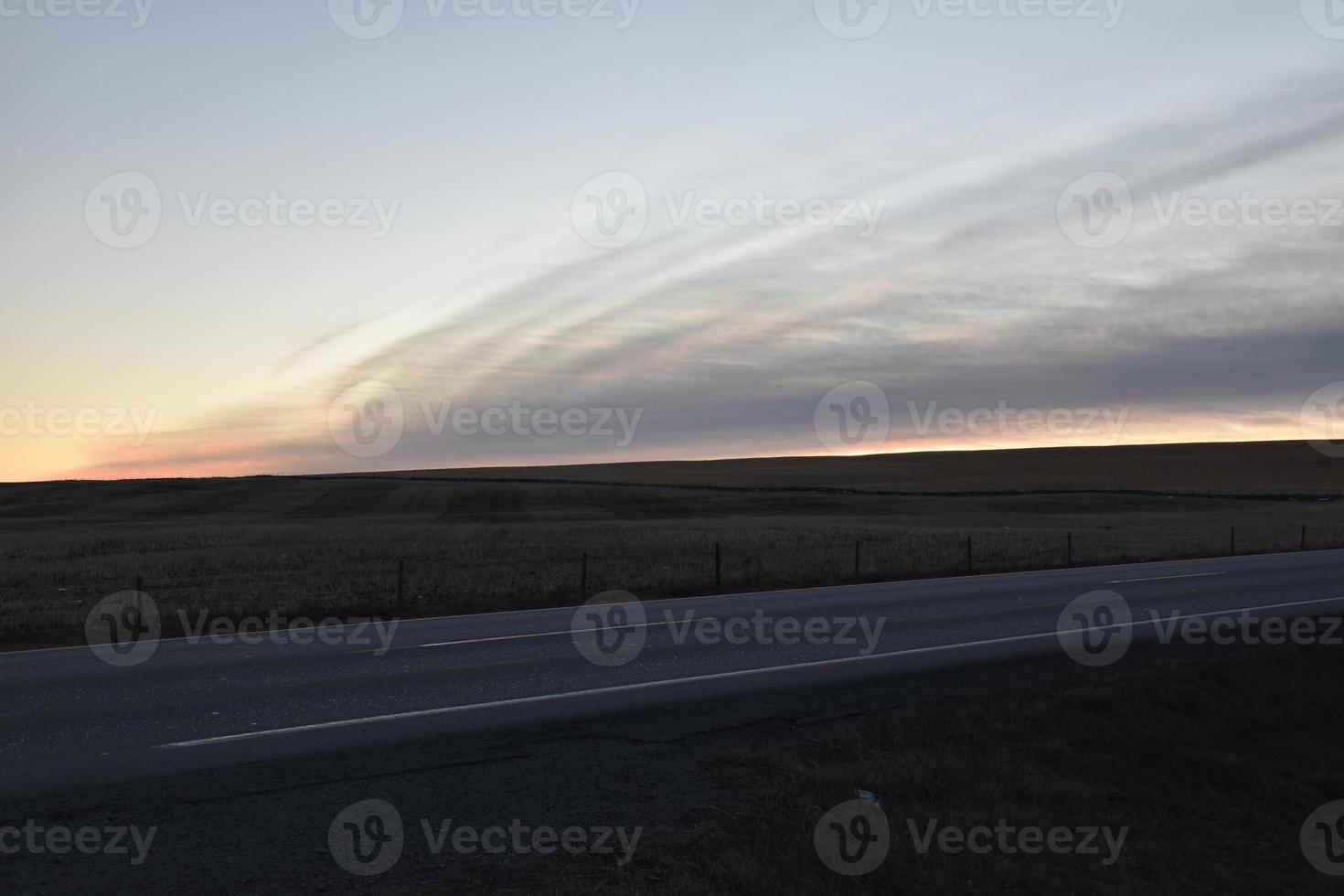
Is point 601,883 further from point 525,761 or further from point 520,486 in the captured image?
point 520,486

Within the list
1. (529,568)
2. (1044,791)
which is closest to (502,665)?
(1044,791)

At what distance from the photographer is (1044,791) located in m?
8.38

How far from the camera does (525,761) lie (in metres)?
8.64

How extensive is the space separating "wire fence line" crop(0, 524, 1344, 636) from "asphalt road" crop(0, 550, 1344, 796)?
2.48 m

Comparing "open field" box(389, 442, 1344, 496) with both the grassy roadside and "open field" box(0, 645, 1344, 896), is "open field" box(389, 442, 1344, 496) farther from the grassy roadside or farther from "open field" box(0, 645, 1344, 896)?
"open field" box(0, 645, 1344, 896)

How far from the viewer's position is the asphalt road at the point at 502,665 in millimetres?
9523

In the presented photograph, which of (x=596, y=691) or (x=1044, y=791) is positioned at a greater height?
(x=596, y=691)

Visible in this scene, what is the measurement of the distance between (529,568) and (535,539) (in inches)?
461

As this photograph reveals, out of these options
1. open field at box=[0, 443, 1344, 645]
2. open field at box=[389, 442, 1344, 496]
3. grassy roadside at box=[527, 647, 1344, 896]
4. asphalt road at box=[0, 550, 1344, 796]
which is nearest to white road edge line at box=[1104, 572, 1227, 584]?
asphalt road at box=[0, 550, 1344, 796]

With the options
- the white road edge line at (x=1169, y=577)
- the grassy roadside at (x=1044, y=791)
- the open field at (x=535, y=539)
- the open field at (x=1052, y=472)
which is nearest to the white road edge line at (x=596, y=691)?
the grassy roadside at (x=1044, y=791)

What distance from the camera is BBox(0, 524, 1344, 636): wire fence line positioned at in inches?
808

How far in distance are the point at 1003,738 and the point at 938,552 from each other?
23.8 m

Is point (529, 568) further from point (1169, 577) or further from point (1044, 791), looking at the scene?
point (1044, 791)

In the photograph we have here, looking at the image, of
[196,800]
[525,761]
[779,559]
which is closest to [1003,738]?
[525,761]
